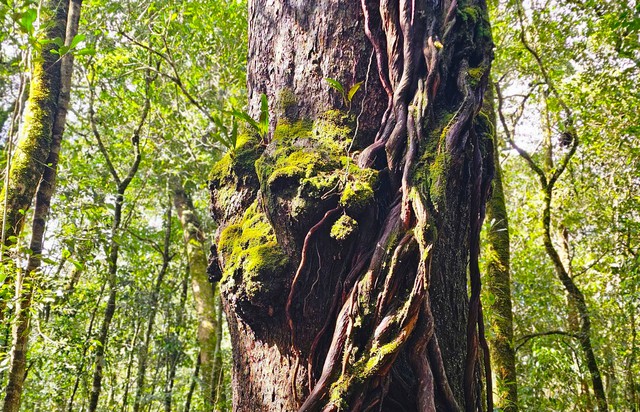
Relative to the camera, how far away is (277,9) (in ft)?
6.12

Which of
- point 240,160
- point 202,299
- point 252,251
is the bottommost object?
point 252,251

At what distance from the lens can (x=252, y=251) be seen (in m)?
1.51

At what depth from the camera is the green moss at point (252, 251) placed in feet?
4.78

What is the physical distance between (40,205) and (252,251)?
2.71 meters

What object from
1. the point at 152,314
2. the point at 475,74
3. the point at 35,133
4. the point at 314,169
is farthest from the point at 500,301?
the point at 152,314

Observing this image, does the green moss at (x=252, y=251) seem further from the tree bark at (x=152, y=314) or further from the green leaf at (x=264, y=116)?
the tree bark at (x=152, y=314)

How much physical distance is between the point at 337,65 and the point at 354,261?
2.34 feet

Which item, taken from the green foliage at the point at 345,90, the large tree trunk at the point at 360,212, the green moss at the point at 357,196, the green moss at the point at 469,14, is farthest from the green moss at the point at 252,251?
the green moss at the point at 469,14

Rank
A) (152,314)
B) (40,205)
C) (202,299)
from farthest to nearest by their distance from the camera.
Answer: (152,314) < (202,299) < (40,205)

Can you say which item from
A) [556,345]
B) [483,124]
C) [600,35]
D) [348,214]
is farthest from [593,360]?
[348,214]

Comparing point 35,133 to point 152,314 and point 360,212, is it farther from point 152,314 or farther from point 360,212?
point 152,314

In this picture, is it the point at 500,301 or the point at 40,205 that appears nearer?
the point at 40,205

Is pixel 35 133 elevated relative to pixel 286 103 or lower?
elevated

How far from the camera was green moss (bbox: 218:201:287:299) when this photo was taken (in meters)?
1.46
